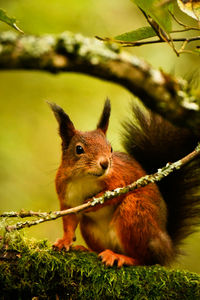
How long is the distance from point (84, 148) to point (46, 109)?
240 cm

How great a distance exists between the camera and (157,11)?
99 cm

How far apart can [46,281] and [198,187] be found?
1.18 m

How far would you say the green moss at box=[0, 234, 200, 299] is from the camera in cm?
175

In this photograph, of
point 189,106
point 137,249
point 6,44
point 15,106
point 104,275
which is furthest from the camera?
point 15,106

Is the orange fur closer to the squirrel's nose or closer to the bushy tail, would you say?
the squirrel's nose

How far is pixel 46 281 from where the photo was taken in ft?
5.89

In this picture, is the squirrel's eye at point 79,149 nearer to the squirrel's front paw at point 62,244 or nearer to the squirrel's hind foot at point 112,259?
the squirrel's front paw at point 62,244

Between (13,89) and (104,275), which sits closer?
(104,275)

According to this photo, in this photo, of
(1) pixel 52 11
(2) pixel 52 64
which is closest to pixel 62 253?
(2) pixel 52 64

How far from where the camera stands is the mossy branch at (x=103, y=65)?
77cm

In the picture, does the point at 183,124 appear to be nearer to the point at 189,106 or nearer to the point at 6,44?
the point at 189,106

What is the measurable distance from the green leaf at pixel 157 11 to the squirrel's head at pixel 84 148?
1124 mm

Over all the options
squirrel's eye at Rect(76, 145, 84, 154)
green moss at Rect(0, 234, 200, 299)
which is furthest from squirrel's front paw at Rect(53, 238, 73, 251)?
squirrel's eye at Rect(76, 145, 84, 154)

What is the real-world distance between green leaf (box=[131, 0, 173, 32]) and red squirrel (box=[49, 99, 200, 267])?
1.13 metres
